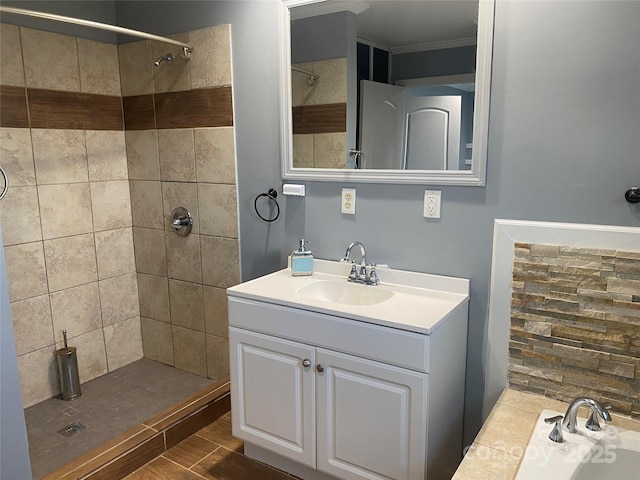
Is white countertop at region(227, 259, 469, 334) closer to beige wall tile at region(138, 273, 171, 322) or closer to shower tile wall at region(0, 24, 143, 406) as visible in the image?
beige wall tile at region(138, 273, 171, 322)

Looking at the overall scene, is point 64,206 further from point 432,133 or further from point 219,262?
point 432,133

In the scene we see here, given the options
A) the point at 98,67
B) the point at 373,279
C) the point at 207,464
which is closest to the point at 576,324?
the point at 373,279

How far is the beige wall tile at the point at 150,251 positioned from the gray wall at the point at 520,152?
1019mm

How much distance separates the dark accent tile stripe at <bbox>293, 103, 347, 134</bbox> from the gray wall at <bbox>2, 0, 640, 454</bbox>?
125mm

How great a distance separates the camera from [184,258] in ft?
9.42

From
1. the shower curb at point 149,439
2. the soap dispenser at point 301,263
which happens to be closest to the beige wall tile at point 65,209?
the shower curb at point 149,439

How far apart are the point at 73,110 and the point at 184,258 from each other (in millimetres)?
1012

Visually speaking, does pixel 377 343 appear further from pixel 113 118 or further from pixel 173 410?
pixel 113 118

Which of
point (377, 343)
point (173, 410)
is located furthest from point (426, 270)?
point (173, 410)

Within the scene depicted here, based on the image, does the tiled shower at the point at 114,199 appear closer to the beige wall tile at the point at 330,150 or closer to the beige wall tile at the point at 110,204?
the beige wall tile at the point at 110,204

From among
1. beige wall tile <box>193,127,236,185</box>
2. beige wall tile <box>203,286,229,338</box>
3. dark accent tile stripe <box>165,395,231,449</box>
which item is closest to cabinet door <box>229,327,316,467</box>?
dark accent tile stripe <box>165,395,231,449</box>

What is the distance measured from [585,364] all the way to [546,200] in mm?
603

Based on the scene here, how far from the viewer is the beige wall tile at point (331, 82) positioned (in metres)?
2.18

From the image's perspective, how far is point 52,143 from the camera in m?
2.64
